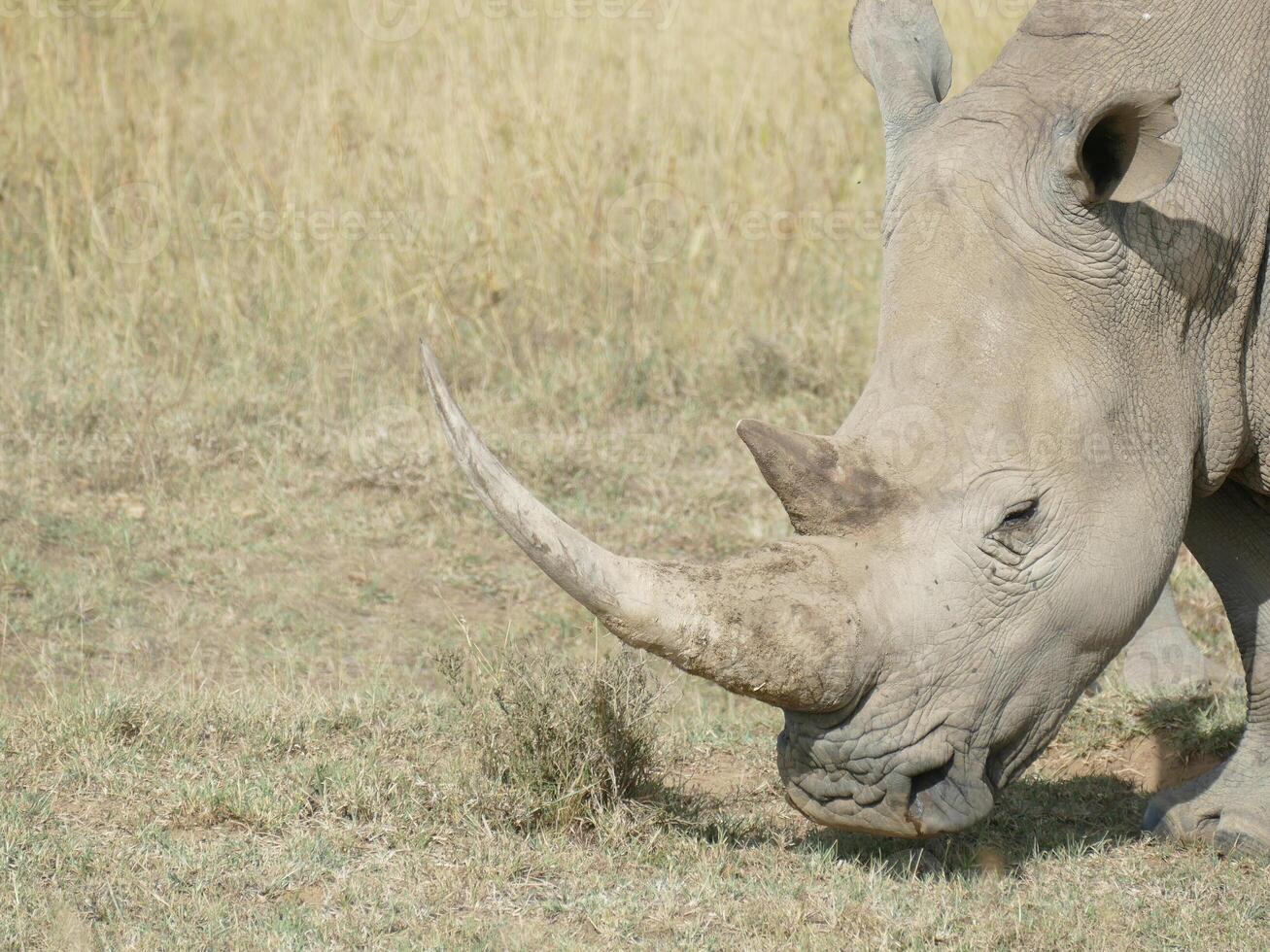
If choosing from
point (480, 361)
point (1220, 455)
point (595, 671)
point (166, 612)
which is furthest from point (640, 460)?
point (1220, 455)

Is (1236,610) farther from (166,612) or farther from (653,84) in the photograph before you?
(653,84)

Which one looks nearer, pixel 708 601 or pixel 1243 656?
pixel 708 601

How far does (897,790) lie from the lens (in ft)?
11.6

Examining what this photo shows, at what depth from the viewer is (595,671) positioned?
426cm

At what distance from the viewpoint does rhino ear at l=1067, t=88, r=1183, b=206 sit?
144 inches
